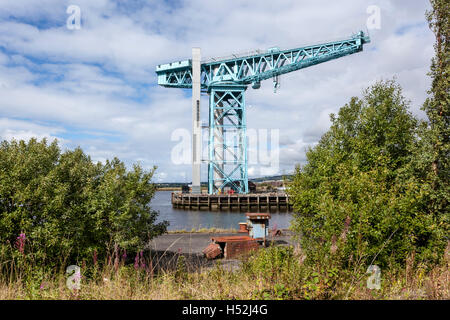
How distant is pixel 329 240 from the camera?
719cm

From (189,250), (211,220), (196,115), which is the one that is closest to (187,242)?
(189,250)

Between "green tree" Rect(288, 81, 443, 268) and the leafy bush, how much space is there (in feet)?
19.6

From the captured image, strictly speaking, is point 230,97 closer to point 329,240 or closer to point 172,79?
point 172,79

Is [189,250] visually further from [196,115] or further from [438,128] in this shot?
[196,115]

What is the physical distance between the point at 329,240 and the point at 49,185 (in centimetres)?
797

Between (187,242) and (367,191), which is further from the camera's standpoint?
(187,242)

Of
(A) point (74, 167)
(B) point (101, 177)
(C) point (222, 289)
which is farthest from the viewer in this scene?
(B) point (101, 177)

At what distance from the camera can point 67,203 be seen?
10.0 metres

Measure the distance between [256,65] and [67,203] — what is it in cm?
4462

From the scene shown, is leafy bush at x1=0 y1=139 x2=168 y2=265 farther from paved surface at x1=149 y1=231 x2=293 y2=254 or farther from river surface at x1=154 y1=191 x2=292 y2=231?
river surface at x1=154 y1=191 x2=292 y2=231

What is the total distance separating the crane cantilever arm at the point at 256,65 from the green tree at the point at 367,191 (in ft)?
110

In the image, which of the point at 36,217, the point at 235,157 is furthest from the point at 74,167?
the point at 235,157

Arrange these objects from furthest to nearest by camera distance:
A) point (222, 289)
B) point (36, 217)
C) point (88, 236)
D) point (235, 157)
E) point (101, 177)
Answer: point (235, 157) < point (101, 177) < point (88, 236) < point (36, 217) < point (222, 289)

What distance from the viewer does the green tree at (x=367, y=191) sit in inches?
269
